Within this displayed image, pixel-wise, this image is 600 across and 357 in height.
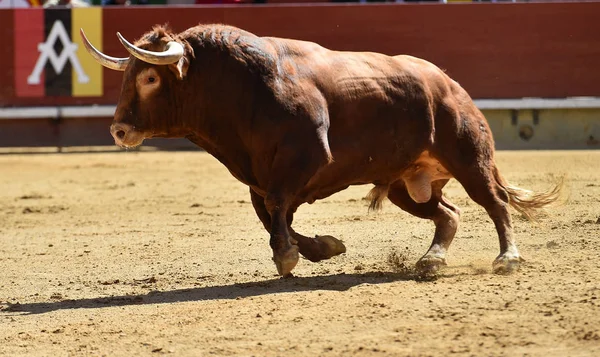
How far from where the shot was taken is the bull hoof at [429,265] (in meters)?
6.91

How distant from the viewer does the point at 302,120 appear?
6.62 m

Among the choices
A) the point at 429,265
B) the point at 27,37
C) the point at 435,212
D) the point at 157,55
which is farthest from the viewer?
the point at 27,37

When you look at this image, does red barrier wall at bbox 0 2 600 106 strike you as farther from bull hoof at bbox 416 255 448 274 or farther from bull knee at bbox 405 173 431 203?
bull hoof at bbox 416 255 448 274

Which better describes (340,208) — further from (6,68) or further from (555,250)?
(6,68)

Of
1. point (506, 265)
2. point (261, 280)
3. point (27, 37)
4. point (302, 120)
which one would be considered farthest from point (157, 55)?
point (27, 37)

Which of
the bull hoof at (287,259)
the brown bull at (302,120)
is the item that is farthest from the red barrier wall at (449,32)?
the bull hoof at (287,259)

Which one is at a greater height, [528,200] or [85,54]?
[528,200]

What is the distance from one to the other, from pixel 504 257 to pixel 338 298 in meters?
1.25

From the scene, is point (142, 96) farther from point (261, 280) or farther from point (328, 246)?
point (328, 246)

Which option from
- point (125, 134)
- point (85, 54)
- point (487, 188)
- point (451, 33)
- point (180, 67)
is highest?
point (180, 67)

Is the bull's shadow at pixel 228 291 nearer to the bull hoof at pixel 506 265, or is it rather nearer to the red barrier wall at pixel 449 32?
the bull hoof at pixel 506 265

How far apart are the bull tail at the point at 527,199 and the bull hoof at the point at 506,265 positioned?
0.65m

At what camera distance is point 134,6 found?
14016 millimetres

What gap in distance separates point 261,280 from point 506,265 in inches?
58.1
